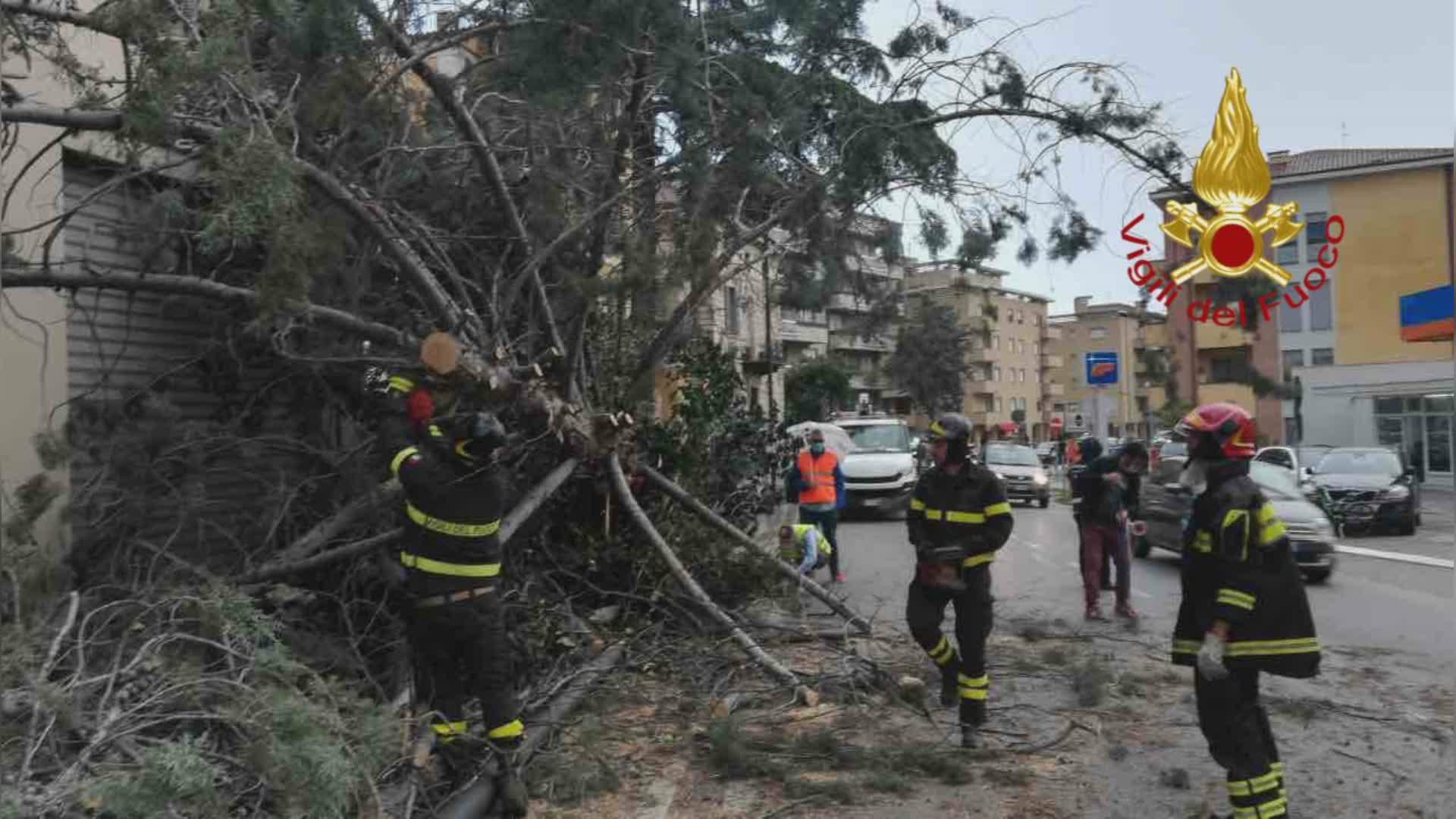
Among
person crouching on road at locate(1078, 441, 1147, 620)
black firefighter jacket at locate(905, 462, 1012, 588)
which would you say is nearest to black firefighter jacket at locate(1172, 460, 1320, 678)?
black firefighter jacket at locate(905, 462, 1012, 588)

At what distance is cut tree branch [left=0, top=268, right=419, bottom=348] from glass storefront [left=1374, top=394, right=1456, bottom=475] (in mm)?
29467

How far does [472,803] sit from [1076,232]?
5899 mm

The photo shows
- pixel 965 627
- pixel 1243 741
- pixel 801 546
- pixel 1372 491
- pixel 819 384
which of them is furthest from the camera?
pixel 819 384

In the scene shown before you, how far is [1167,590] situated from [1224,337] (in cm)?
371

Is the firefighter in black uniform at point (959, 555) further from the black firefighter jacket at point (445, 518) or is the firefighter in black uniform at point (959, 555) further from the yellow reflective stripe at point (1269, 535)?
the black firefighter jacket at point (445, 518)

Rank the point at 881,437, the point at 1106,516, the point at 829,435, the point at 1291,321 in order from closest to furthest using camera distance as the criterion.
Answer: the point at 1106,516
the point at 829,435
the point at 881,437
the point at 1291,321

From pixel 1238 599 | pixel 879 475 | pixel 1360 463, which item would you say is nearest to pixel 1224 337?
pixel 1238 599

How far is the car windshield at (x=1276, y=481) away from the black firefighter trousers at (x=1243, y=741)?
31.1 feet

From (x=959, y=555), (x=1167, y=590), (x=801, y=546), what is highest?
(x=959, y=555)

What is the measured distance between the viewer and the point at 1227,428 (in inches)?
185

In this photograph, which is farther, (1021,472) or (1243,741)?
(1021,472)

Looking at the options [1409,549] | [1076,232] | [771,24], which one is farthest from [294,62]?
[1409,549]

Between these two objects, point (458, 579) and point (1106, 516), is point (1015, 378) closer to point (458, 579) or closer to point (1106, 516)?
point (1106, 516)

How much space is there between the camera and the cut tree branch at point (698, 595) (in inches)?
263
